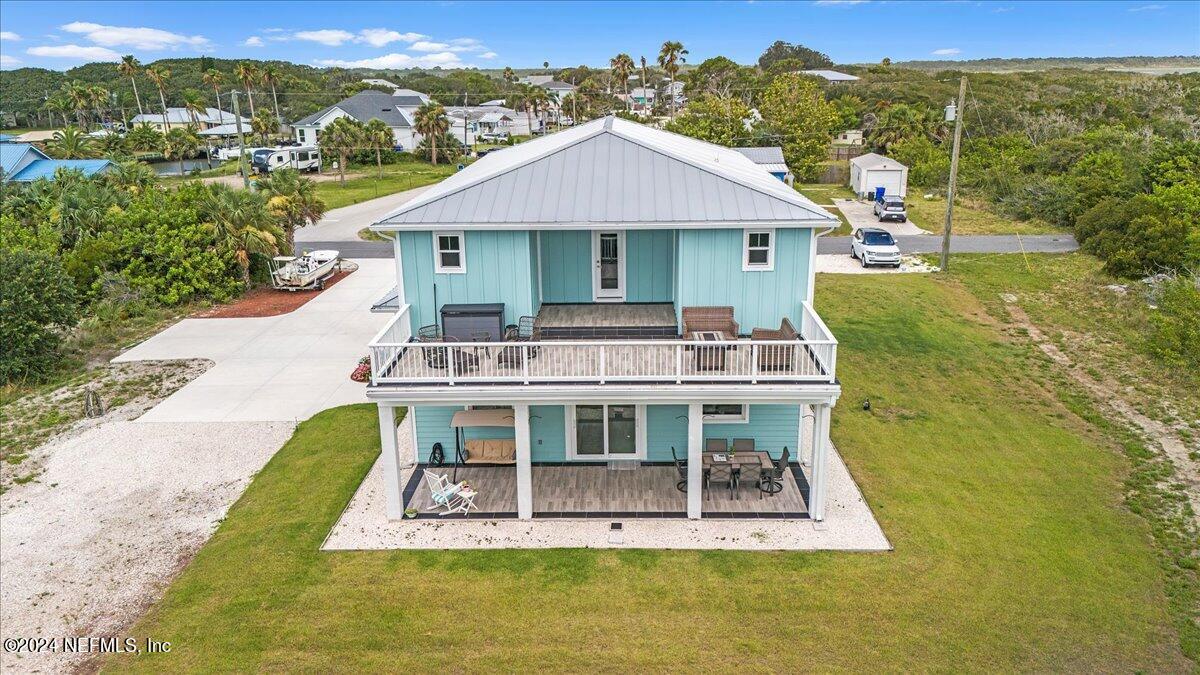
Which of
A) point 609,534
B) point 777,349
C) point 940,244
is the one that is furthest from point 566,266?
point 940,244

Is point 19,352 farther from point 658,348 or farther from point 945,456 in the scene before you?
point 945,456

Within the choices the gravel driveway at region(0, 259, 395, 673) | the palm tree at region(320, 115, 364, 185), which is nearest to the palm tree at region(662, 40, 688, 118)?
the palm tree at region(320, 115, 364, 185)

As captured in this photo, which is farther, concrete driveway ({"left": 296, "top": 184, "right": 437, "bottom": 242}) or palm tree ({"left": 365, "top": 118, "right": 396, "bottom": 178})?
palm tree ({"left": 365, "top": 118, "right": 396, "bottom": 178})

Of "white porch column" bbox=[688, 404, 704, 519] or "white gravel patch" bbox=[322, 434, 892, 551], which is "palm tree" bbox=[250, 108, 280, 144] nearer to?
"white gravel patch" bbox=[322, 434, 892, 551]

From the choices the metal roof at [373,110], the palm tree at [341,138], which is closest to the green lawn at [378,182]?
the palm tree at [341,138]

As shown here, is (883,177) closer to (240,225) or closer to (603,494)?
(240,225)

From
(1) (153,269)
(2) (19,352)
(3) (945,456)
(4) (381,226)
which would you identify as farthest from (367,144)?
(3) (945,456)
